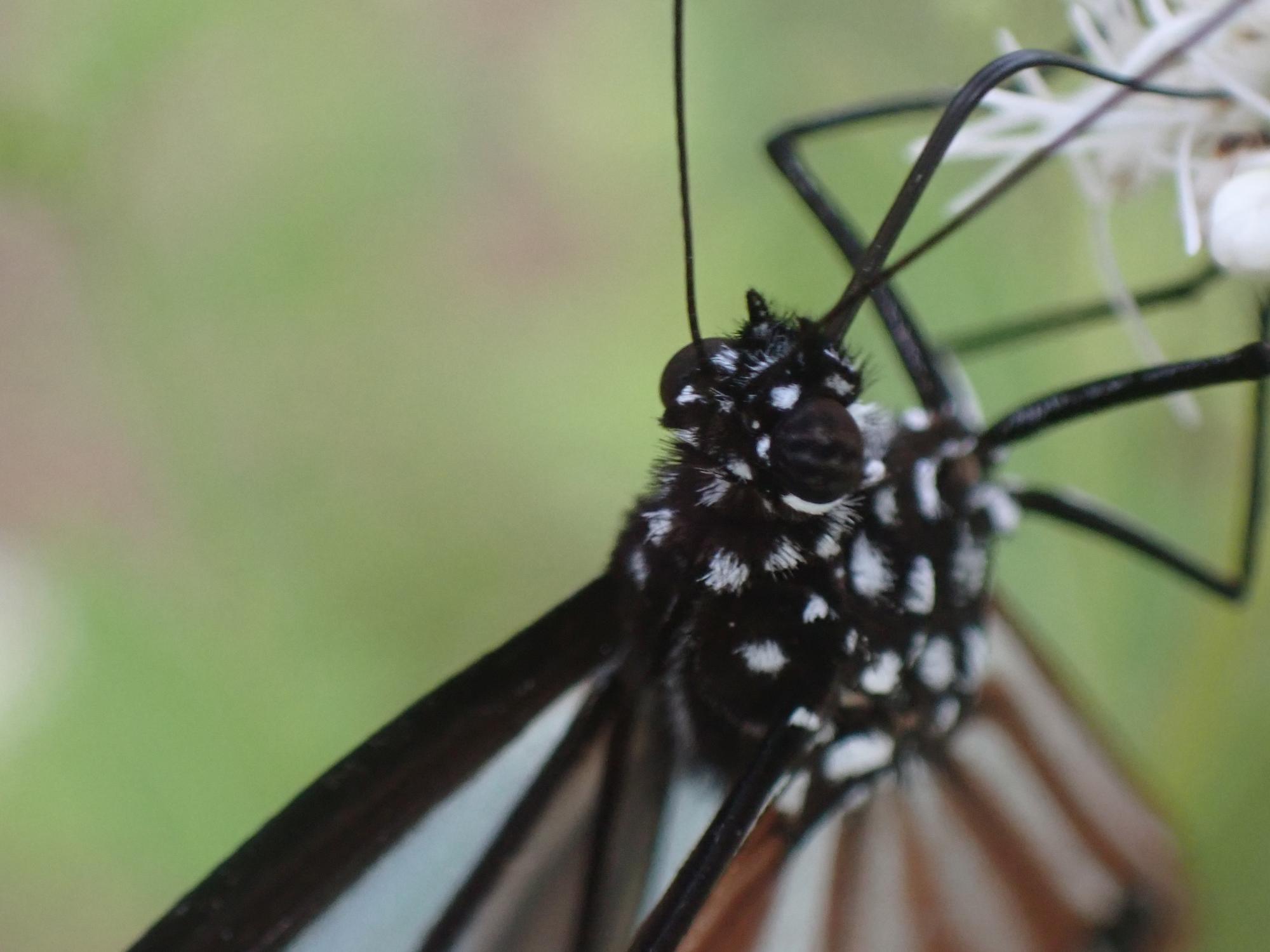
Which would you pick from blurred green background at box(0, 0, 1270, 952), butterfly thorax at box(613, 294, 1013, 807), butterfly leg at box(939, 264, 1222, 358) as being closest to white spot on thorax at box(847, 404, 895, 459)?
butterfly thorax at box(613, 294, 1013, 807)

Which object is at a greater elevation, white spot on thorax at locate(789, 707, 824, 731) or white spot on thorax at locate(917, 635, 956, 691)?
white spot on thorax at locate(789, 707, 824, 731)

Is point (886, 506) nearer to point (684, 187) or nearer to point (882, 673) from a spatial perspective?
point (882, 673)

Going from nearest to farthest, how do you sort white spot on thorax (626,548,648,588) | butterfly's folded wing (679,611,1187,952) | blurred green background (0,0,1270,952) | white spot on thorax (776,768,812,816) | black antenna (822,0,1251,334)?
black antenna (822,0,1251,334)
white spot on thorax (626,548,648,588)
white spot on thorax (776,768,812,816)
butterfly's folded wing (679,611,1187,952)
blurred green background (0,0,1270,952)

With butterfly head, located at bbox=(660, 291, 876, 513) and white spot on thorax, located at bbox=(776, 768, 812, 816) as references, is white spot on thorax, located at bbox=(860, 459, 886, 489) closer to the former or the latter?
butterfly head, located at bbox=(660, 291, 876, 513)

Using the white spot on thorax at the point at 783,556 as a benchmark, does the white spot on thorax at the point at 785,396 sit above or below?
above

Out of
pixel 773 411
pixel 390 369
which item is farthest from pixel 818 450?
pixel 390 369

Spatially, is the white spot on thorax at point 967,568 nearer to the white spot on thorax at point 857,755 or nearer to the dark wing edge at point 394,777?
the white spot on thorax at point 857,755

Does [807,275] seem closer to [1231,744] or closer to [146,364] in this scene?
[1231,744]

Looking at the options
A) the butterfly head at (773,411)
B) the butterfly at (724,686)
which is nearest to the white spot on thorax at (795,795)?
the butterfly at (724,686)

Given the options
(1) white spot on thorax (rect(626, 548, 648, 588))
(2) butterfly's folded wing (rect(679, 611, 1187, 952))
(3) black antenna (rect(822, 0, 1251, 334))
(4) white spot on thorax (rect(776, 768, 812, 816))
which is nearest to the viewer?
(3) black antenna (rect(822, 0, 1251, 334))
